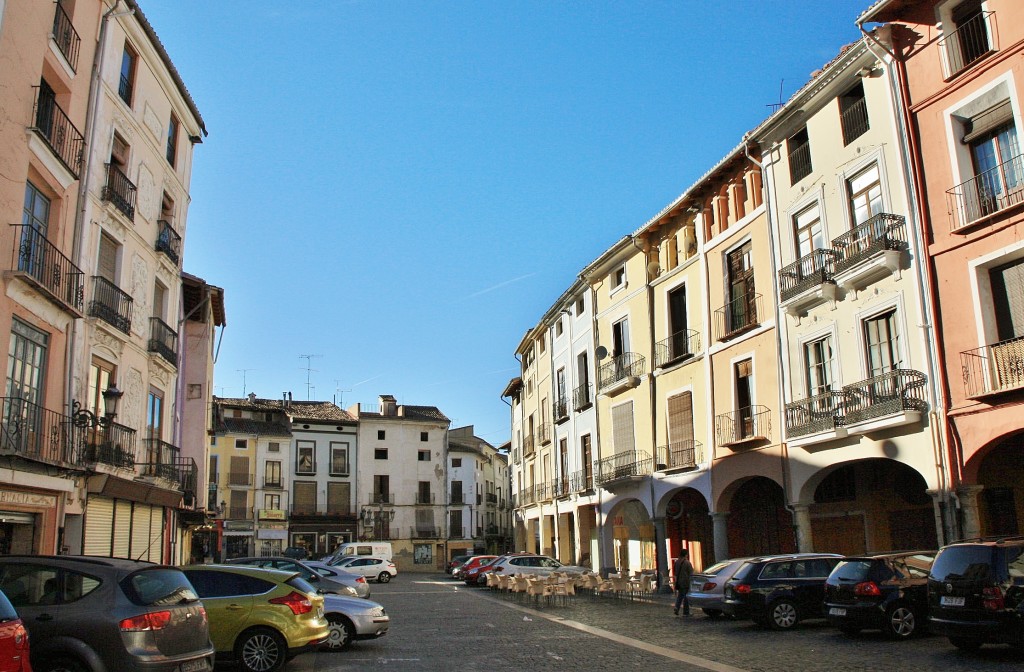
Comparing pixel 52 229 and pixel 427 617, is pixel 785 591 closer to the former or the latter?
pixel 427 617

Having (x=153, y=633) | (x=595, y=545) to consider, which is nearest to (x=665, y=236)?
(x=595, y=545)

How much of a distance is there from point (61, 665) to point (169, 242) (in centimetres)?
1791

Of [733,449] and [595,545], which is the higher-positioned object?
[733,449]

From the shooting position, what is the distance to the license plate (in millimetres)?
8773

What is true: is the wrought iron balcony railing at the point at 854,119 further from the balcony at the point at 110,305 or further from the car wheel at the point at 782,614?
the balcony at the point at 110,305

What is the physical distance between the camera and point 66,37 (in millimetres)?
17797

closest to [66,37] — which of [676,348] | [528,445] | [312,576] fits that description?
[312,576]

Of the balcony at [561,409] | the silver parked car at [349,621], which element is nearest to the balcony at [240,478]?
the balcony at [561,409]

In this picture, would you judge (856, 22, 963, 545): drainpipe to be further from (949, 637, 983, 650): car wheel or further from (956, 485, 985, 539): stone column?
(949, 637, 983, 650): car wheel

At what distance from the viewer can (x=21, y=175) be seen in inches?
603

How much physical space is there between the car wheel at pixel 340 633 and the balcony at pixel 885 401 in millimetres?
11223

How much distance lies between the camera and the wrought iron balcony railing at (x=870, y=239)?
60.5 feet

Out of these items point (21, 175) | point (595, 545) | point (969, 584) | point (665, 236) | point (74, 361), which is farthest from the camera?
point (595, 545)

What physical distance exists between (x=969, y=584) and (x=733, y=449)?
12.9m
